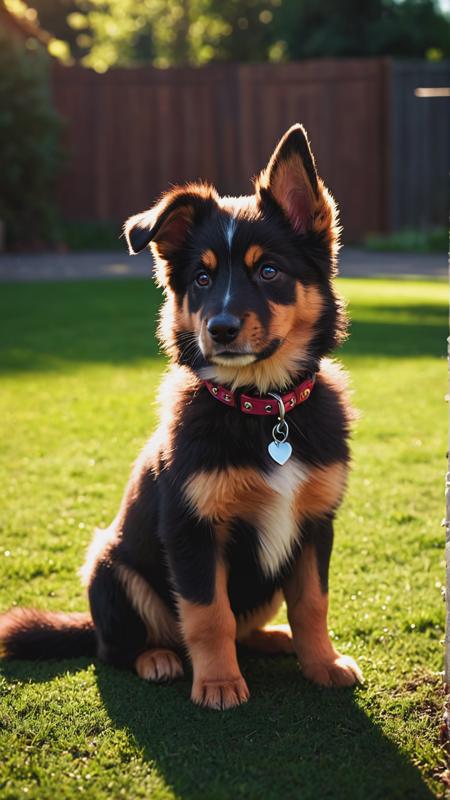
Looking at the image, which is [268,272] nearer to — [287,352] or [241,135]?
[287,352]

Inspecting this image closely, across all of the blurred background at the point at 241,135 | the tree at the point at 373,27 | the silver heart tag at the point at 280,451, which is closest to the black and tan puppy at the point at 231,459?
the silver heart tag at the point at 280,451

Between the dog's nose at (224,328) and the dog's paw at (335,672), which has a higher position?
the dog's nose at (224,328)

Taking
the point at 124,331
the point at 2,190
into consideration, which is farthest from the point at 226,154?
the point at 124,331

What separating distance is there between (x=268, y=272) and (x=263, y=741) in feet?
5.01

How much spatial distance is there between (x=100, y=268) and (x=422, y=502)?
Answer: 11649 mm

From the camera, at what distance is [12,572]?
14.0ft

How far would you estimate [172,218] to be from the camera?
3.44 meters

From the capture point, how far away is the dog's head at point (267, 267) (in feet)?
10.4

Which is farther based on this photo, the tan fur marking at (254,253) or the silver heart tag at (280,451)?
the tan fur marking at (254,253)

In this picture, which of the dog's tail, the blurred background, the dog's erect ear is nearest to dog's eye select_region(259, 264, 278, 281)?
the dog's erect ear

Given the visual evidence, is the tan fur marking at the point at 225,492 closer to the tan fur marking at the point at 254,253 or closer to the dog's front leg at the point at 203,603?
the dog's front leg at the point at 203,603

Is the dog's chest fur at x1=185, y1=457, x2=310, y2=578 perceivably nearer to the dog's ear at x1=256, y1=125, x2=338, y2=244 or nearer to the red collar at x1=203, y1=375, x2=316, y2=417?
the red collar at x1=203, y1=375, x2=316, y2=417

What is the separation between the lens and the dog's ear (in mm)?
3199

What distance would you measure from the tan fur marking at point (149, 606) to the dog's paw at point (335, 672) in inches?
20.6
